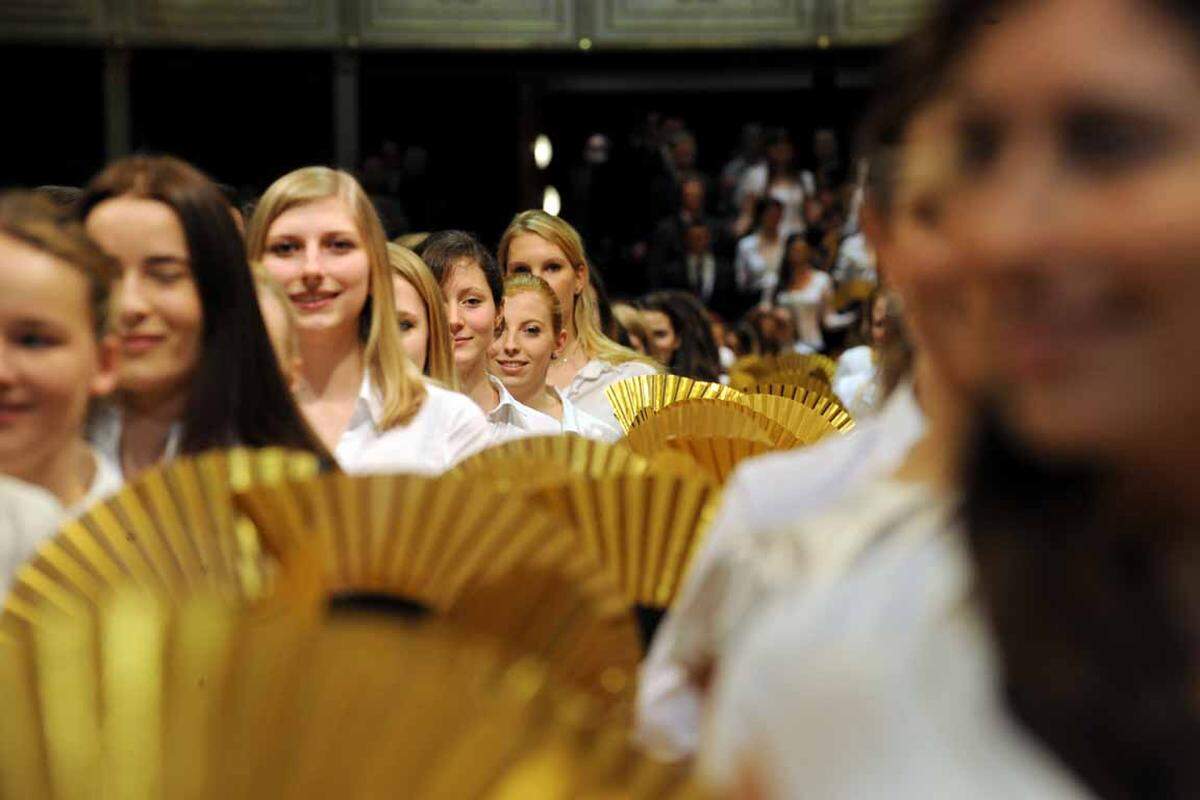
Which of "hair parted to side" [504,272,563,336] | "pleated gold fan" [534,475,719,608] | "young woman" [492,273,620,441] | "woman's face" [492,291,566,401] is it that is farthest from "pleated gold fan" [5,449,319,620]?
"hair parted to side" [504,272,563,336]

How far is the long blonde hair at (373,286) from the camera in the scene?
352 cm

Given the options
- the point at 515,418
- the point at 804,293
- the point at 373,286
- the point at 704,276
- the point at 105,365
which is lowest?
the point at 515,418

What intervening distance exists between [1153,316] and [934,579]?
0.67 ft

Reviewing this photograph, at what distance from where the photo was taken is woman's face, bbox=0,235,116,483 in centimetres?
193

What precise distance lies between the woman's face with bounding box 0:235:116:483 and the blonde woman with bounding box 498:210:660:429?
14.0 feet

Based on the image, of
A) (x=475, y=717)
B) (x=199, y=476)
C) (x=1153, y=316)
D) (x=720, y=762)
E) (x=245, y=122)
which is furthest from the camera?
(x=245, y=122)

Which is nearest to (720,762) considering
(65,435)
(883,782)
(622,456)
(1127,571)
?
(883,782)

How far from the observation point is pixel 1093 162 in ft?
2.75

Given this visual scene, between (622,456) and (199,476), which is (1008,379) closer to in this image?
Result: (199,476)

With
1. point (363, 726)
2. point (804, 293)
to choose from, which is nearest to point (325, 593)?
point (363, 726)

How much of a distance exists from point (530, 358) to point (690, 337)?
4101mm

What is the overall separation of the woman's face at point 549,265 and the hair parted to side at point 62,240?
14.5 ft

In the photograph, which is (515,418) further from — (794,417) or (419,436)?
(419,436)

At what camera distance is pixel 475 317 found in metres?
5.20
